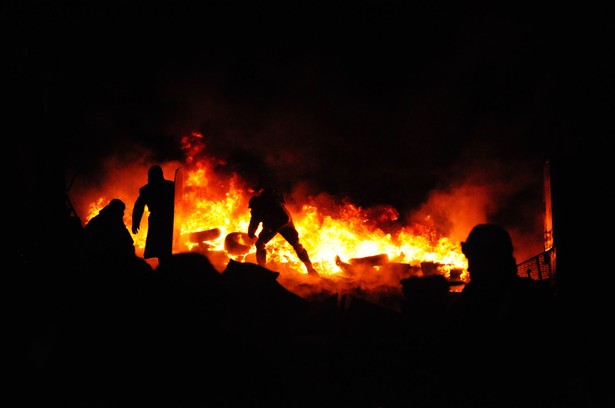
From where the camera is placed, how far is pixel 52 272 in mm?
4895

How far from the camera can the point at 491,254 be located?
4.28 m

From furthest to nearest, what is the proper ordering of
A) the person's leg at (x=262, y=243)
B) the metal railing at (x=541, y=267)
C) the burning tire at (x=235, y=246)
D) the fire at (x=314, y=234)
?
1. the burning tire at (x=235, y=246)
2. the fire at (x=314, y=234)
3. the person's leg at (x=262, y=243)
4. the metal railing at (x=541, y=267)

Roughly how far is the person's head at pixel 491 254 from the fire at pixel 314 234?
3.97 m

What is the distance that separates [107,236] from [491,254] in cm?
496

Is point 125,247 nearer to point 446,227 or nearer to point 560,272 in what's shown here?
point 560,272

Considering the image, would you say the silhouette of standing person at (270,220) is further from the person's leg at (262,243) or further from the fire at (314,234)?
the fire at (314,234)

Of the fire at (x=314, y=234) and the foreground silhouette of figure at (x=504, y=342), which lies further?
the fire at (x=314, y=234)

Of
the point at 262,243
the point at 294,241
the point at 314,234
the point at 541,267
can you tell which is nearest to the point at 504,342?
the point at 541,267

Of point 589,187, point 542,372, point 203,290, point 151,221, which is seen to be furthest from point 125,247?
point 589,187

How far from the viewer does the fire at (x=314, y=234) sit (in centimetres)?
929

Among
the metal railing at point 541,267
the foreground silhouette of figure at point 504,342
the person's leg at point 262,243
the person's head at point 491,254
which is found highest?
the person's leg at point 262,243

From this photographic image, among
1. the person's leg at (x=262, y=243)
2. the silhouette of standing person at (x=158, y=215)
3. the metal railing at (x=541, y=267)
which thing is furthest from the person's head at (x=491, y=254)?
the silhouette of standing person at (x=158, y=215)

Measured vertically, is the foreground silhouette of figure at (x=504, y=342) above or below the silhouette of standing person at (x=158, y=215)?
below

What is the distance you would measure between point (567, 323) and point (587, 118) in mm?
10298
